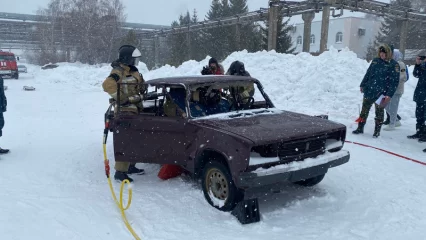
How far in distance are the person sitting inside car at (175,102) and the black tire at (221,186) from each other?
911mm

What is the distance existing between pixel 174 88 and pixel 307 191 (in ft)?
7.92

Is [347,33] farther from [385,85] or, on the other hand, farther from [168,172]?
[168,172]

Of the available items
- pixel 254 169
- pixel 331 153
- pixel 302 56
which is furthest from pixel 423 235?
pixel 302 56

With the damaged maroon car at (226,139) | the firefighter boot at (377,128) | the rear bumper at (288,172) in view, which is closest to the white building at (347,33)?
the firefighter boot at (377,128)

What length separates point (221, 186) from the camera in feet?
14.1

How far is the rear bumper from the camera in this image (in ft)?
12.4

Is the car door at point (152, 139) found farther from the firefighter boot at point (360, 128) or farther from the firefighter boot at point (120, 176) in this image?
the firefighter boot at point (360, 128)

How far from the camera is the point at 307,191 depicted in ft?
16.1

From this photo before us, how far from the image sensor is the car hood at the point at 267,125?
3961 mm

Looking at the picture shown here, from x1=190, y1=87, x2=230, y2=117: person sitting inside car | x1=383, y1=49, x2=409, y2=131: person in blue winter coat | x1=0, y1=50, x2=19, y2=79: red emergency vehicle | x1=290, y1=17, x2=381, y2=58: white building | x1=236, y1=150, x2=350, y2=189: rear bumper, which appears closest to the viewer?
x1=236, y1=150, x2=350, y2=189: rear bumper

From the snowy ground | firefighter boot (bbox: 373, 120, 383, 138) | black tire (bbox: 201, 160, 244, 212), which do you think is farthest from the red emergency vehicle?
black tire (bbox: 201, 160, 244, 212)

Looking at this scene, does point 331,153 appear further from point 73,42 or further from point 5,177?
point 73,42

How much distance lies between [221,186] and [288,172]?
848mm

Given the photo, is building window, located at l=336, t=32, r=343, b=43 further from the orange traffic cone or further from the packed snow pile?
the orange traffic cone
